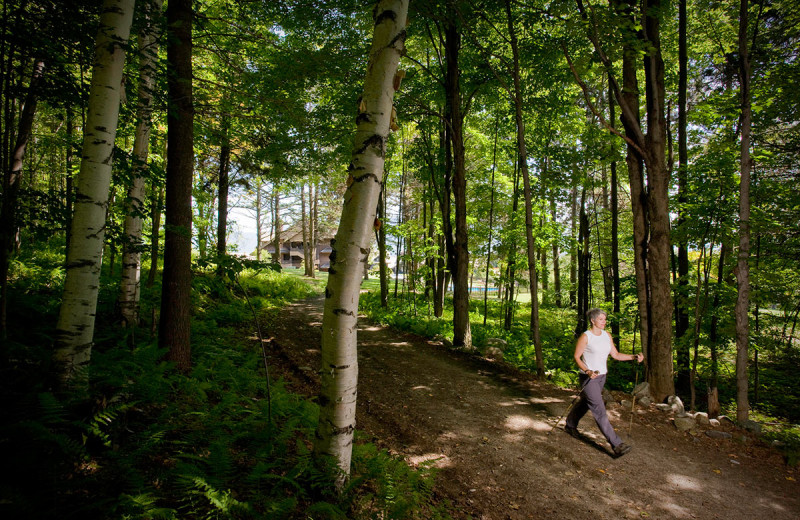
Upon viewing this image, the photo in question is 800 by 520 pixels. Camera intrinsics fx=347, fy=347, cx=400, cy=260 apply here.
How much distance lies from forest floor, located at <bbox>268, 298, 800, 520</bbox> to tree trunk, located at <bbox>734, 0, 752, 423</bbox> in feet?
3.18

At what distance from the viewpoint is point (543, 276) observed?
16188mm

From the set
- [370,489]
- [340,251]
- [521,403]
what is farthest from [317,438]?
[521,403]

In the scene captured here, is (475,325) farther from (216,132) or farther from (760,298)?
(216,132)

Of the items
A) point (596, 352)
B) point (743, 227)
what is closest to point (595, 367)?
point (596, 352)

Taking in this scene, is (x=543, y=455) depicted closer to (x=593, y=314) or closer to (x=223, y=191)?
(x=593, y=314)

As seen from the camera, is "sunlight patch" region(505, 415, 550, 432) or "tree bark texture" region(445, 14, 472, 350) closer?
"sunlight patch" region(505, 415, 550, 432)

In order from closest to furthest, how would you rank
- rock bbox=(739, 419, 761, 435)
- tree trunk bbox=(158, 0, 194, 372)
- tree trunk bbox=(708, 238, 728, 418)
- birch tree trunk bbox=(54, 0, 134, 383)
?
1. birch tree trunk bbox=(54, 0, 134, 383)
2. tree trunk bbox=(158, 0, 194, 372)
3. rock bbox=(739, 419, 761, 435)
4. tree trunk bbox=(708, 238, 728, 418)

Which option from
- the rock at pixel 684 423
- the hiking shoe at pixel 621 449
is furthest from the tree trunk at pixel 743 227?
the hiking shoe at pixel 621 449

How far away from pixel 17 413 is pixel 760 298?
11.5m

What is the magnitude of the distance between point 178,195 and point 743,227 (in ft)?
30.1

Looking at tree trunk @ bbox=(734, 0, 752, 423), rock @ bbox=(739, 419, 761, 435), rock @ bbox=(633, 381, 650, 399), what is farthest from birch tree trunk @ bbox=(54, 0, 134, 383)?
rock @ bbox=(739, 419, 761, 435)

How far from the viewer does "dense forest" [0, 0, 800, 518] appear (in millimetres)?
2697

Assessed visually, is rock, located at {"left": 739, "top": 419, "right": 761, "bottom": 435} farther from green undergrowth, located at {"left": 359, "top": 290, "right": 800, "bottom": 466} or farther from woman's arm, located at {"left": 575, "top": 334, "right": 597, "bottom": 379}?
woman's arm, located at {"left": 575, "top": 334, "right": 597, "bottom": 379}

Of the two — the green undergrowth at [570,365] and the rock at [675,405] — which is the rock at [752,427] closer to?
the green undergrowth at [570,365]
